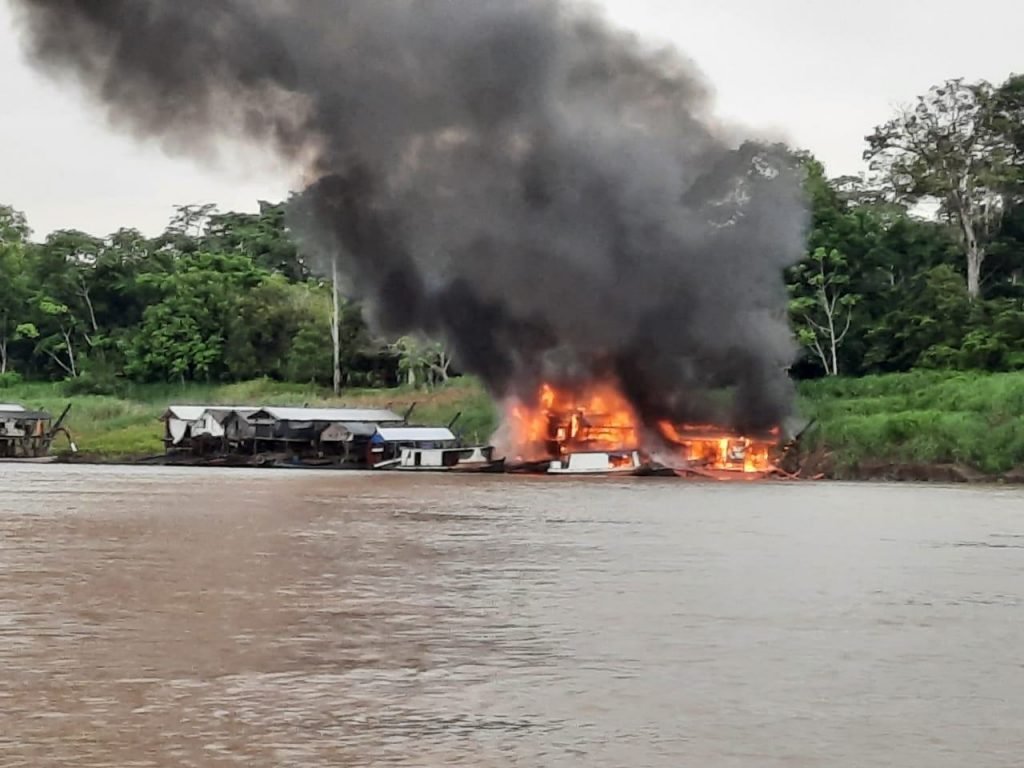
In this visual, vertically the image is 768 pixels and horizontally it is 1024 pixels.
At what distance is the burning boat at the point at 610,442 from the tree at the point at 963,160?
1485cm

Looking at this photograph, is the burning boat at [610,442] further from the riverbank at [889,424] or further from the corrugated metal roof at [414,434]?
the corrugated metal roof at [414,434]

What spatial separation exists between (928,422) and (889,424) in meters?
1.56

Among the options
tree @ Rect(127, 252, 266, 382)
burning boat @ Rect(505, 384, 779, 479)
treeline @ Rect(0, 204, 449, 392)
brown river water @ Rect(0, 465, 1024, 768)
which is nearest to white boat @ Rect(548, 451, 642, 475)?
burning boat @ Rect(505, 384, 779, 479)

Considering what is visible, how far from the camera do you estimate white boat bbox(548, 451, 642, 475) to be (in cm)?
5972

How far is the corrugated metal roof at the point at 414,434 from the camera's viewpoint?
67188 millimetres

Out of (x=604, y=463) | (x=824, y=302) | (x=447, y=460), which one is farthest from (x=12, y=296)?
(x=824, y=302)

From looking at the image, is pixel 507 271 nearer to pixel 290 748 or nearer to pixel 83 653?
pixel 83 653

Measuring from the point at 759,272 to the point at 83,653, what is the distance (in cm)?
4901

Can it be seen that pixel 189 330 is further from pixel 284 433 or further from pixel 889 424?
pixel 889 424

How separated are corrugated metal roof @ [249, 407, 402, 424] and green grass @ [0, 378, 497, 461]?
3.37 meters

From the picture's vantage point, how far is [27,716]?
11.9 metres

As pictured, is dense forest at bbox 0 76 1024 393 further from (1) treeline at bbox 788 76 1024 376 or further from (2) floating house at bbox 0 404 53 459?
(2) floating house at bbox 0 404 53 459

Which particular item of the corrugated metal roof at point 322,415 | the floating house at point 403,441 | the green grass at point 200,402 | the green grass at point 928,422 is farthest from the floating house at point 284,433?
the green grass at point 928,422

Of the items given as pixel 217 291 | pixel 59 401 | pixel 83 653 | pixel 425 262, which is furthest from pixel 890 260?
pixel 83 653
